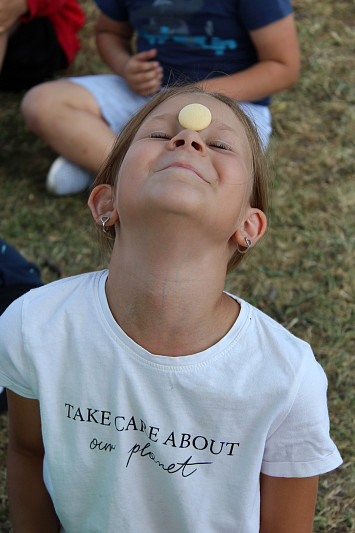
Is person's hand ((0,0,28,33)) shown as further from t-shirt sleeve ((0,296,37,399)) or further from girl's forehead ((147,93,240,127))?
t-shirt sleeve ((0,296,37,399))

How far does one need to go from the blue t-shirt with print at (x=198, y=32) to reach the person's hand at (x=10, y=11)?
→ 1.35 feet

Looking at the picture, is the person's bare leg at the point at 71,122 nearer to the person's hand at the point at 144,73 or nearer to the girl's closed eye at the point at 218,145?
the person's hand at the point at 144,73

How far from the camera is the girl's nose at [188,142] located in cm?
113

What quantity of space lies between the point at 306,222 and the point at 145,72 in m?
0.99

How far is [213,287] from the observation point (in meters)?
1.20

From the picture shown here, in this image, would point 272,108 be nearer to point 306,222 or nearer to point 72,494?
point 306,222

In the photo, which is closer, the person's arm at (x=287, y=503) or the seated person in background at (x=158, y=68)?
the person's arm at (x=287, y=503)

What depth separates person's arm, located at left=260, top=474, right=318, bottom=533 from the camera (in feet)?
3.94

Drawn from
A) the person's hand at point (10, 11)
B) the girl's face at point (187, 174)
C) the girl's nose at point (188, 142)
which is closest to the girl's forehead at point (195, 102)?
the girl's face at point (187, 174)

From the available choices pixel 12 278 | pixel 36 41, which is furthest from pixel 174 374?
pixel 36 41

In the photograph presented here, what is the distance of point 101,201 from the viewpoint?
52.5 inches

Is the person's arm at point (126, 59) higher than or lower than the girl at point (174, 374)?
higher

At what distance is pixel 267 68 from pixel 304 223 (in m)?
0.70

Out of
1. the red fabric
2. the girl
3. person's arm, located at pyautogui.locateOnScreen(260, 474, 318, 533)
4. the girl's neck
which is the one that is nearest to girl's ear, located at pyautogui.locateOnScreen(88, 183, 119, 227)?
the girl
